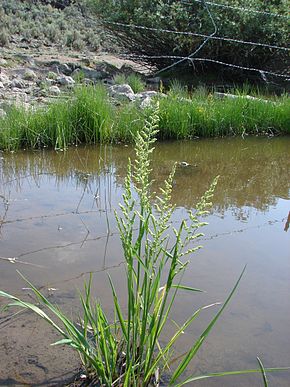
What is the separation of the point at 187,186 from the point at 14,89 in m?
4.64

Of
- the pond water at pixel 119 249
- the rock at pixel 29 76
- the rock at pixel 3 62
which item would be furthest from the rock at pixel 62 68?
the pond water at pixel 119 249

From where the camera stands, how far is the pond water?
2.44 m

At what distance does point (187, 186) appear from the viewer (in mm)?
5121

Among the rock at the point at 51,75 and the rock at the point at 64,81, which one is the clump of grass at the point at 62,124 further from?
the rock at the point at 51,75

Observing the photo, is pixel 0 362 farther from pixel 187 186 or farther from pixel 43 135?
pixel 43 135

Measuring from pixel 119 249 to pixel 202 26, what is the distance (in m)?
8.58

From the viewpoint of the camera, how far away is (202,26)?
1112cm

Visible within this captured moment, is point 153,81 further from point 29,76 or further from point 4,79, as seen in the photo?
point 4,79

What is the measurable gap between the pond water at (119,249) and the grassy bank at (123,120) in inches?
10.7

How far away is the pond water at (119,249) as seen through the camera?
8.02 feet

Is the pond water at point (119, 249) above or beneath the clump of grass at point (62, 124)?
beneath

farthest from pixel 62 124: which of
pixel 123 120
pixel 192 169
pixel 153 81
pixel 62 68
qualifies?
pixel 153 81

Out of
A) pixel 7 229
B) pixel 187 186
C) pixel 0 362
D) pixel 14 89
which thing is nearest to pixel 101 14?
pixel 14 89

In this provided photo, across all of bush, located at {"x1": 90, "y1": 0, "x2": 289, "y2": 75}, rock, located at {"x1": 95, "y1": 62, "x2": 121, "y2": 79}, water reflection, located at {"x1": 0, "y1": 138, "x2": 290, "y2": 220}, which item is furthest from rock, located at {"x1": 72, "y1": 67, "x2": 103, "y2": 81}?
water reflection, located at {"x1": 0, "y1": 138, "x2": 290, "y2": 220}
